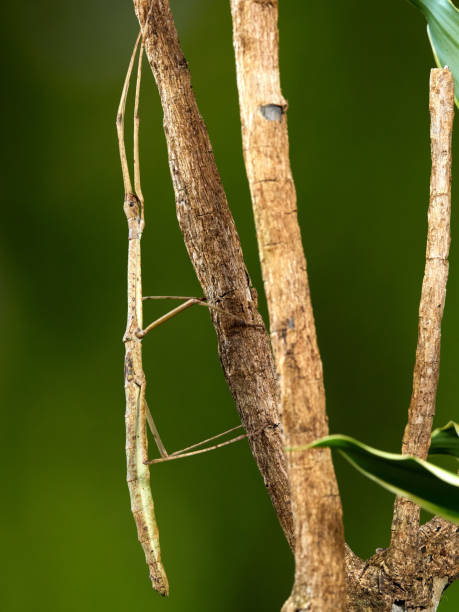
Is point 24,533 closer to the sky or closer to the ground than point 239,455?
closer to the ground

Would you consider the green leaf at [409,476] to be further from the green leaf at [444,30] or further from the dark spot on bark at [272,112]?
the green leaf at [444,30]

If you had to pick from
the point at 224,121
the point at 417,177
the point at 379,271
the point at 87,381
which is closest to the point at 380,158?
the point at 417,177

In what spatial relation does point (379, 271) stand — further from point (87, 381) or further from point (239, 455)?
point (87, 381)

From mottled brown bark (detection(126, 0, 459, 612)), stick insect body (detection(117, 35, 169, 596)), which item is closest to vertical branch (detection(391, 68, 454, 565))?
mottled brown bark (detection(126, 0, 459, 612))

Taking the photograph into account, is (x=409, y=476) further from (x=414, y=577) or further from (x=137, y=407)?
(x=137, y=407)

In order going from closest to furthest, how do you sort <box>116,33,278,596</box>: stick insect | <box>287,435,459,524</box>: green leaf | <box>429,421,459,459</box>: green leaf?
<box>287,435,459,524</box>: green leaf < <box>429,421,459,459</box>: green leaf < <box>116,33,278,596</box>: stick insect

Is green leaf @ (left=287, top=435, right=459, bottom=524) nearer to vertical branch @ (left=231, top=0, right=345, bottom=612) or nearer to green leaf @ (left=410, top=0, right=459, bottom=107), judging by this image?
vertical branch @ (left=231, top=0, right=345, bottom=612)
